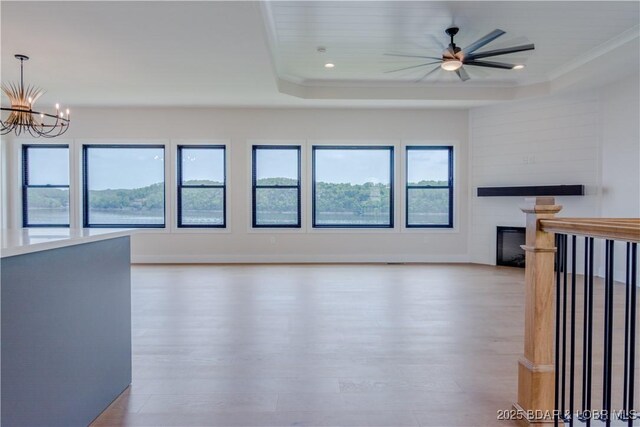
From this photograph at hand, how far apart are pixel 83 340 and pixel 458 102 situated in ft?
20.6

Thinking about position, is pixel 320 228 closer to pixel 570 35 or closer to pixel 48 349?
pixel 570 35

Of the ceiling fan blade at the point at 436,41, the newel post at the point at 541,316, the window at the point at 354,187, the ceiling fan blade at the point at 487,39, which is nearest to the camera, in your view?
the newel post at the point at 541,316

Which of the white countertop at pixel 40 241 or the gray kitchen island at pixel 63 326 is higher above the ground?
the white countertop at pixel 40 241

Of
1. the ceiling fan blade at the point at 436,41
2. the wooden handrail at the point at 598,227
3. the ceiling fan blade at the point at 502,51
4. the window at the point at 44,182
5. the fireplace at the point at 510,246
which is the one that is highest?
the ceiling fan blade at the point at 436,41

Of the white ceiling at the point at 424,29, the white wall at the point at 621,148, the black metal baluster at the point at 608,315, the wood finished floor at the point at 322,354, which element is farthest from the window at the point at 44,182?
the white wall at the point at 621,148

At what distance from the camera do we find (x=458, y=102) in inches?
245

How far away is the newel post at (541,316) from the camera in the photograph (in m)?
1.80

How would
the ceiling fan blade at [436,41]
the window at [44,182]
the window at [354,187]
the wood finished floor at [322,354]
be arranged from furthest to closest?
1. the window at [354,187]
2. the window at [44,182]
3. the ceiling fan blade at [436,41]
4. the wood finished floor at [322,354]

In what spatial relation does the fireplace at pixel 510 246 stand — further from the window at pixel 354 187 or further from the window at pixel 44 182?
the window at pixel 44 182

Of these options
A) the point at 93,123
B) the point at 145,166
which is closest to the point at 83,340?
the point at 145,166

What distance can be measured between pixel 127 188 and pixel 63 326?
573 cm

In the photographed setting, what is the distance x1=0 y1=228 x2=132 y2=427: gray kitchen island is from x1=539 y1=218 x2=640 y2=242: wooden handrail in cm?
225

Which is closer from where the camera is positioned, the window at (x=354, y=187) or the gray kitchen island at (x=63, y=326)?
the gray kitchen island at (x=63, y=326)

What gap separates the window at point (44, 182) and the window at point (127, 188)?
49 centimetres
